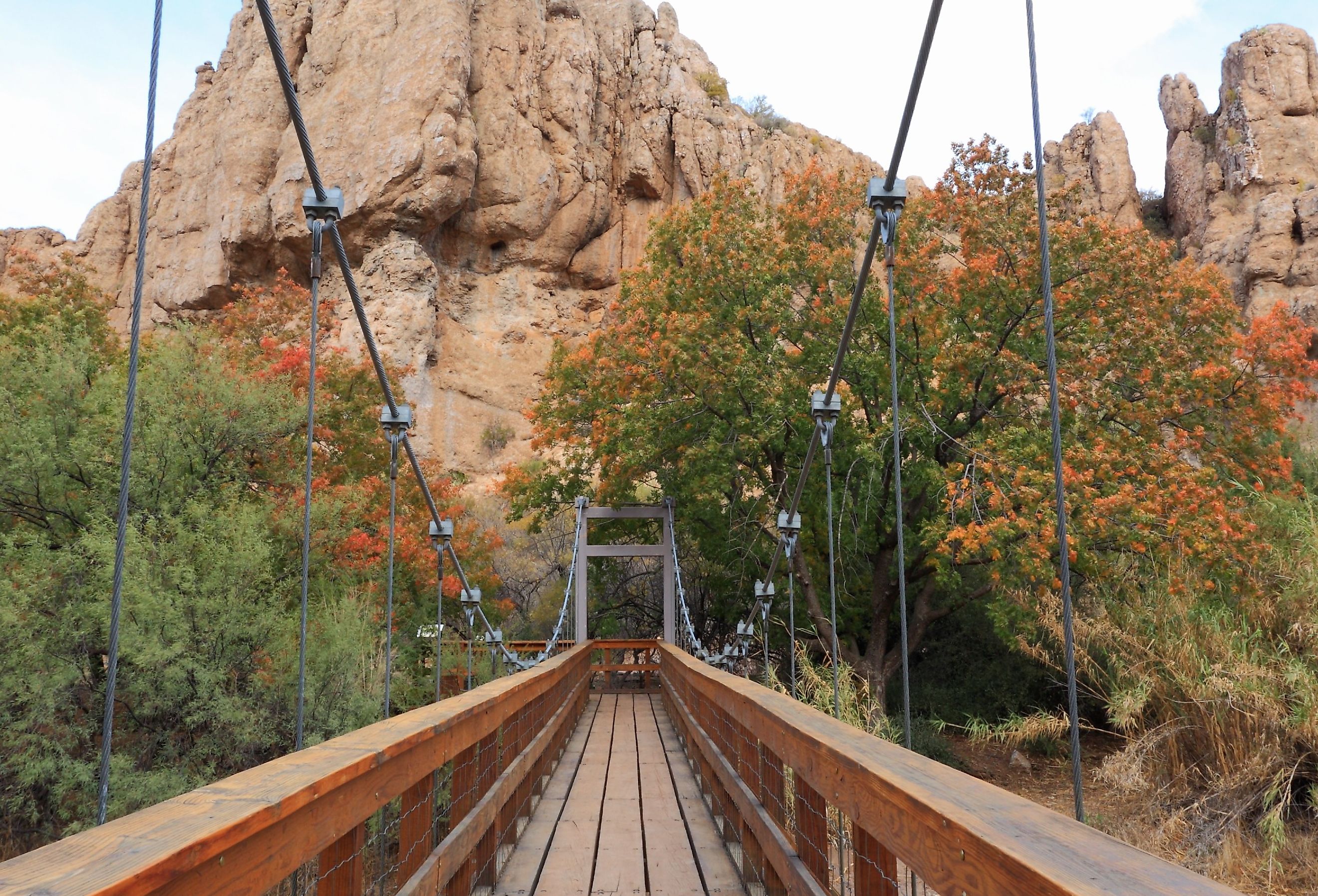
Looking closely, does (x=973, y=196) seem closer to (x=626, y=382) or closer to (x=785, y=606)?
(x=626, y=382)

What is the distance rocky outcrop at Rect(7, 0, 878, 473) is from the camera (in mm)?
24891

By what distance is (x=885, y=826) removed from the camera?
5.03ft

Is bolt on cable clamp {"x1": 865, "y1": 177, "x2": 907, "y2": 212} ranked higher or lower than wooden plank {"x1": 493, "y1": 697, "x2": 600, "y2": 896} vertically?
higher

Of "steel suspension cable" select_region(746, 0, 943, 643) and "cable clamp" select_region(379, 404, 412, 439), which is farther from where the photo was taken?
"cable clamp" select_region(379, 404, 412, 439)

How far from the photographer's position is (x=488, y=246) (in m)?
26.9

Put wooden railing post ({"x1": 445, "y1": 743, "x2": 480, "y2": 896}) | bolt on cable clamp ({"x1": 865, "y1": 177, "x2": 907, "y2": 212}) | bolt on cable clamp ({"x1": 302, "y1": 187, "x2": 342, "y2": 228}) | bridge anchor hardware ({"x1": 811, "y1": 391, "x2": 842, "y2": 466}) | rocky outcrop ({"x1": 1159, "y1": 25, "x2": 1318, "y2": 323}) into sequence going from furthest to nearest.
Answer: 1. rocky outcrop ({"x1": 1159, "y1": 25, "x2": 1318, "y2": 323})
2. bridge anchor hardware ({"x1": 811, "y1": 391, "x2": 842, "y2": 466})
3. bolt on cable clamp ({"x1": 302, "y1": 187, "x2": 342, "y2": 228})
4. bolt on cable clamp ({"x1": 865, "y1": 177, "x2": 907, "y2": 212})
5. wooden railing post ({"x1": 445, "y1": 743, "x2": 480, "y2": 896})

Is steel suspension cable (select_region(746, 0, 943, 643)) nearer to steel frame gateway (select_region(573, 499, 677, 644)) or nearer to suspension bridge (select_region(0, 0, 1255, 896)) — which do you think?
suspension bridge (select_region(0, 0, 1255, 896))

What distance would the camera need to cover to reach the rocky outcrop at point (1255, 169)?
2170cm

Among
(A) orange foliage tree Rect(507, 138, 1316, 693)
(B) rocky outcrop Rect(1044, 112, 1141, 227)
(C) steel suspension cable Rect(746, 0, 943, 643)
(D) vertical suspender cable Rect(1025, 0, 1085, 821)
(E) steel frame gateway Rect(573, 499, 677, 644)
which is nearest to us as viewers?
(D) vertical suspender cable Rect(1025, 0, 1085, 821)

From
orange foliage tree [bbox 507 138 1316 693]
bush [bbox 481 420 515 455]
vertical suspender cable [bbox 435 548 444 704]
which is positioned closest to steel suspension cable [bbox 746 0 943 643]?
vertical suspender cable [bbox 435 548 444 704]

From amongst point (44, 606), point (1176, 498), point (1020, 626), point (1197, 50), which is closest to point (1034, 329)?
point (1176, 498)

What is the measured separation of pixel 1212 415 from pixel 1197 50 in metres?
27.1

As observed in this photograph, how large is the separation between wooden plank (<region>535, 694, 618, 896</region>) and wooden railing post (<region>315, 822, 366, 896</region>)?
1.44 meters

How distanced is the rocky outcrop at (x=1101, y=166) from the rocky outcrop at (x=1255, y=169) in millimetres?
1248
